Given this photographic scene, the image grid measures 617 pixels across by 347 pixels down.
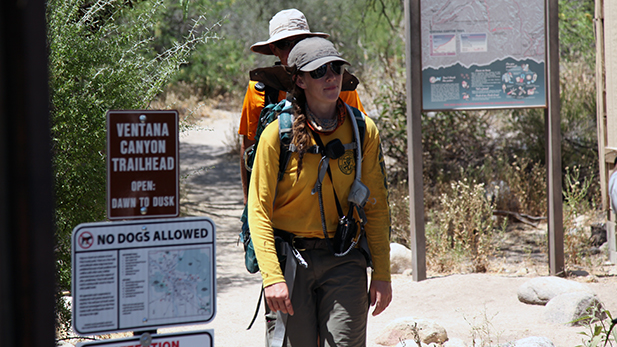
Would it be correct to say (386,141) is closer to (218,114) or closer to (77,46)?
(77,46)

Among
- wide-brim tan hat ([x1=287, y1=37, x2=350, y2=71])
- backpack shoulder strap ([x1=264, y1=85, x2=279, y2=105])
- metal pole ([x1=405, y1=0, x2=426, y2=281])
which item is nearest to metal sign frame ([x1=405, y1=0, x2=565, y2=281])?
metal pole ([x1=405, y1=0, x2=426, y2=281])

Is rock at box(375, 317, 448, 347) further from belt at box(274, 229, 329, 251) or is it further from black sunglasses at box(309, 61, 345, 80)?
black sunglasses at box(309, 61, 345, 80)

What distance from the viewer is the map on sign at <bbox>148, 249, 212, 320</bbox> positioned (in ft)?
5.65

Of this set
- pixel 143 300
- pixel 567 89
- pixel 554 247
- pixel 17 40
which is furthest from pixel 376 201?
pixel 567 89

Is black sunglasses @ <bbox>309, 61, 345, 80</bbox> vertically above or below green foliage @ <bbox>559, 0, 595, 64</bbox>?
below

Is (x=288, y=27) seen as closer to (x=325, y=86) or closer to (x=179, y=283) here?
(x=325, y=86)

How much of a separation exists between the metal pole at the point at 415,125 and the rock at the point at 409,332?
1.52m

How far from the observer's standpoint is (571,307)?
4.43 meters

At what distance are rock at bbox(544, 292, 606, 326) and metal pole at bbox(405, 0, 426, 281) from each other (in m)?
1.40

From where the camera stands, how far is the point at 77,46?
4148 mm

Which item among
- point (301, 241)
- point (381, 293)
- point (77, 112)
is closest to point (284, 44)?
point (77, 112)

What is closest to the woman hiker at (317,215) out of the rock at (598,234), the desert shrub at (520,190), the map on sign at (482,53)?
the map on sign at (482,53)

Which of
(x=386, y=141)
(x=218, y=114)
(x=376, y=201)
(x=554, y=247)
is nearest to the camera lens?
(x=376, y=201)

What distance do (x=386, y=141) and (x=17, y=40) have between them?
26.8 ft
